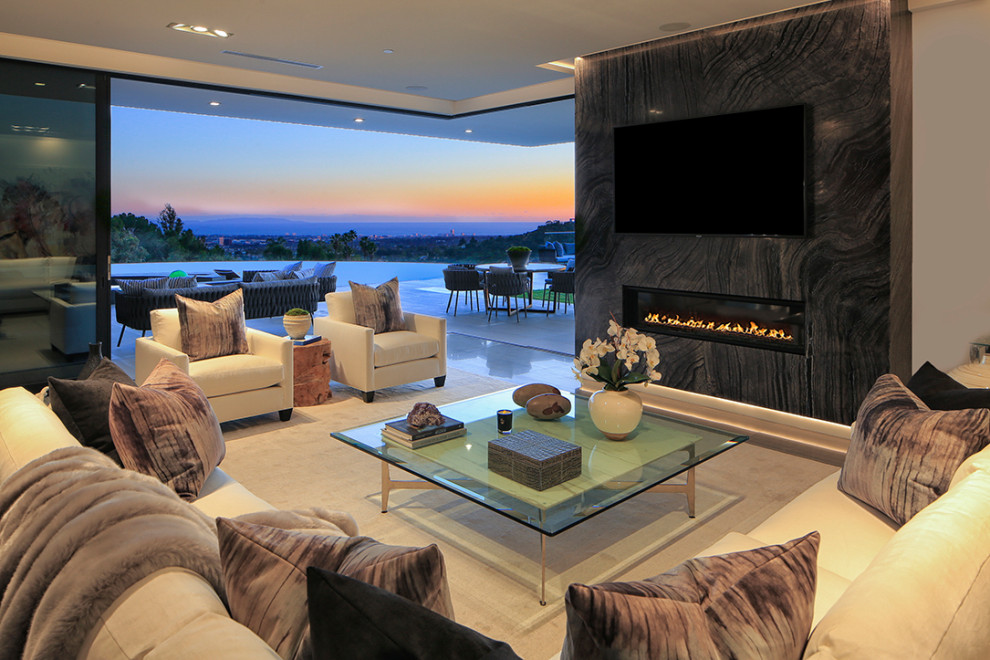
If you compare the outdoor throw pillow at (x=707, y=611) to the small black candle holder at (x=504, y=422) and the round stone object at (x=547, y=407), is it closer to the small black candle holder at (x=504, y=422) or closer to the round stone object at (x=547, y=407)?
the small black candle holder at (x=504, y=422)

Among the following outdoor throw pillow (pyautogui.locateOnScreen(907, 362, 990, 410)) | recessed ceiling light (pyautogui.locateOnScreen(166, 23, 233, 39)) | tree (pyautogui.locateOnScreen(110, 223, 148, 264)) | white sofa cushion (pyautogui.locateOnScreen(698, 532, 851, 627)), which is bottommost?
white sofa cushion (pyautogui.locateOnScreen(698, 532, 851, 627))

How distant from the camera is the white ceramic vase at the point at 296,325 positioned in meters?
5.41

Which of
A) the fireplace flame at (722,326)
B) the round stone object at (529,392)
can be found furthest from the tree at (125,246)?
the round stone object at (529,392)

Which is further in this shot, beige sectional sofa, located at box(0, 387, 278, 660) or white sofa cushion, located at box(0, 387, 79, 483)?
white sofa cushion, located at box(0, 387, 79, 483)

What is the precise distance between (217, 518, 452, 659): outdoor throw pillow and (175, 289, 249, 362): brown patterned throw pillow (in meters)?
3.76

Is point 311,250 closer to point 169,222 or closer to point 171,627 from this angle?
point 169,222

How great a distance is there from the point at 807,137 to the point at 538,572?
10.4 feet

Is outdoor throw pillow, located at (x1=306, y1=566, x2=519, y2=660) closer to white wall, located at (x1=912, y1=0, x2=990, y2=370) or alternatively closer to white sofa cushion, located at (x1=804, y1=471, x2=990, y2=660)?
white sofa cushion, located at (x1=804, y1=471, x2=990, y2=660)

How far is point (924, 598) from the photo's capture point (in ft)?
3.90

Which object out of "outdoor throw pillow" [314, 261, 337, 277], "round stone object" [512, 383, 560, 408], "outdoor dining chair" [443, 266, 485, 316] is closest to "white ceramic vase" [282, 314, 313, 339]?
"round stone object" [512, 383, 560, 408]

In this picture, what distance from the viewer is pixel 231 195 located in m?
11.8

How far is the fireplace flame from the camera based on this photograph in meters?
4.68

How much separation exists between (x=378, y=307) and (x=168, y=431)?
11.1 feet

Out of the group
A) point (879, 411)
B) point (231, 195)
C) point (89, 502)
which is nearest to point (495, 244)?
point (231, 195)
